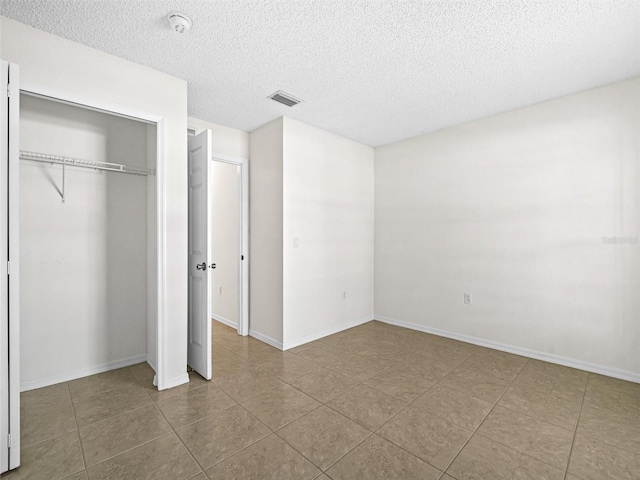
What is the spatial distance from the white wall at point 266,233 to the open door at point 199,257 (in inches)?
36.6

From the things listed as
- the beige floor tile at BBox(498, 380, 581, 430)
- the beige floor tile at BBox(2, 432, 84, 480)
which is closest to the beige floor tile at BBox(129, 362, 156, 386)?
the beige floor tile at BBox(2, 432, 84, 480)

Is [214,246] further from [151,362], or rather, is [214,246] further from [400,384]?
[400,384]

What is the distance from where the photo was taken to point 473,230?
146 inches

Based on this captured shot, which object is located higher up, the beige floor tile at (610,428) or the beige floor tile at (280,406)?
the beige floor tile at (280,406)

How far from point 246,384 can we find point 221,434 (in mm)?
683

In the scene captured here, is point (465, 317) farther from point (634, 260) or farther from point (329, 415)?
point (329, 415)

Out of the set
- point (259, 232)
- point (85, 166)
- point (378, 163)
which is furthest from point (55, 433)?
point (378, 163)

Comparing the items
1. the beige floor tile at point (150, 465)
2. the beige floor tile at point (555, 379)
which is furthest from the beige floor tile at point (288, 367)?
the beige floor tile at point (555, 379)

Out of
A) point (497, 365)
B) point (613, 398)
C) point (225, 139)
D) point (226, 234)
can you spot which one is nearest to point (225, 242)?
point (226, 234)

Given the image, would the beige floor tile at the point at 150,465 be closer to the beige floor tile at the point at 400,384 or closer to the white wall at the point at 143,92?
the white wall at the point at 143,92

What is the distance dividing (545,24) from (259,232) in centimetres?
314

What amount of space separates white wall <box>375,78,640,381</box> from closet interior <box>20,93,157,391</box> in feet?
10.4

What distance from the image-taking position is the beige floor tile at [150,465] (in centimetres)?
165

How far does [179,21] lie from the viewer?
6.37 feet
